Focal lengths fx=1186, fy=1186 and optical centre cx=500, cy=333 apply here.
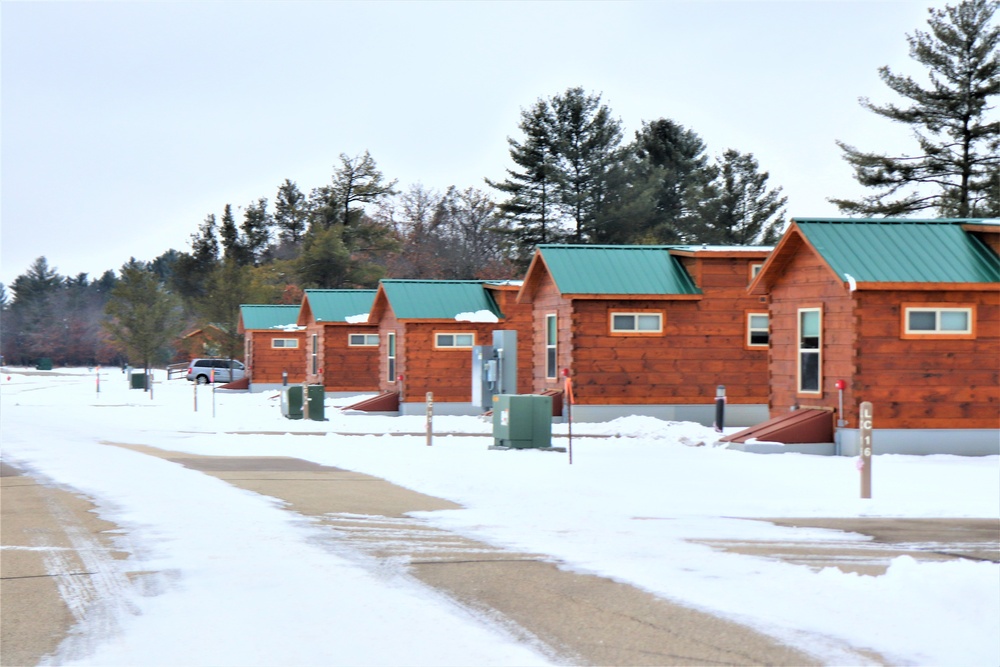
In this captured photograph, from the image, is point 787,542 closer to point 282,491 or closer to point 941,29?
point 282,491

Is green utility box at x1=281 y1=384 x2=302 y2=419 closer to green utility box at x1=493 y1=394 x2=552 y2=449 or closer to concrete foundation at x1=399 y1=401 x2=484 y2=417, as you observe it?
concrete foundation at x1=399 y1=401 x2=484 y2=417

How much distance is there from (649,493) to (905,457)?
24.5 ft

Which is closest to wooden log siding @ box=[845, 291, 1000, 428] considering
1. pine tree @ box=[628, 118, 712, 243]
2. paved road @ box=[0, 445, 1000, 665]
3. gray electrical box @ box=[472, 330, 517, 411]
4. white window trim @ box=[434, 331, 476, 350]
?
paved road @ box=[0, 445, 1000, 665]

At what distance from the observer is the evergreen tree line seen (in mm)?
50531

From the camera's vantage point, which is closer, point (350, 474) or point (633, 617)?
point (633, 617)

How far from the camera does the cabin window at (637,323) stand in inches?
1173

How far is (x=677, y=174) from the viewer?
239ft

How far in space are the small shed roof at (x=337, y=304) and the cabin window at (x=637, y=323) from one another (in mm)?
18716

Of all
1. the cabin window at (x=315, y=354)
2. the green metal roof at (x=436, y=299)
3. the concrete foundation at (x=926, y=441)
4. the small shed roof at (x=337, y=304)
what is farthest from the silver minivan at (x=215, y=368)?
the concrete foundation at (x=926, y=441)

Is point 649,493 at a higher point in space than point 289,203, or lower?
lower

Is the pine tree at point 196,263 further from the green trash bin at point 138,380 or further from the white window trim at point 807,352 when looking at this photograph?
the white window trim at point 807,352

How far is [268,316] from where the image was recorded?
195ft

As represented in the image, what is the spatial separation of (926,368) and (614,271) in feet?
33.2

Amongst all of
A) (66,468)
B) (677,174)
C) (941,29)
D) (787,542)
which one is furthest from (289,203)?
(787,542)
